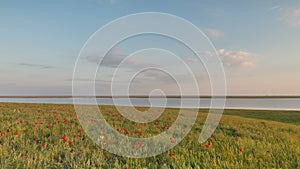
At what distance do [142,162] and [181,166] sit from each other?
831mm

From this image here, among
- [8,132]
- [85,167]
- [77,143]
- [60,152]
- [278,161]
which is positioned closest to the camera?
[85,167]

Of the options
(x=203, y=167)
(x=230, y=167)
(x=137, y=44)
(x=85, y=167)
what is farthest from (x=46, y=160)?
(x=137, y=44)

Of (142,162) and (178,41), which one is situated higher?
(178,41)

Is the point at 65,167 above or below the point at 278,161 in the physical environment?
below

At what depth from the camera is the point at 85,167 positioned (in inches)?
154

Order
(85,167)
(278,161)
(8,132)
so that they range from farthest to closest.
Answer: (8,132), (278,161), (85,167)

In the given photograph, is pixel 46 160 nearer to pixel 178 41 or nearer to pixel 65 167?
pixel 65 167

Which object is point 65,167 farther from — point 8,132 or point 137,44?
point 137,44

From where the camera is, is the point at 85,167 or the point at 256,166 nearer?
the point at 85,167

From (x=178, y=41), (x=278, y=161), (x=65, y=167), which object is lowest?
(x=65, y=167)

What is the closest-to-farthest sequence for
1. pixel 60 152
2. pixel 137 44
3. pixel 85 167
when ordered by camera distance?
pixel 85 167 → pixel 60 152 → pixel 137 44

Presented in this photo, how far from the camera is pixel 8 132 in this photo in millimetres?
6875

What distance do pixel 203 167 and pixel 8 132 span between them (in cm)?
652

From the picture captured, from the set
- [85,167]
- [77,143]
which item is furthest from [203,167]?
[77,143]
